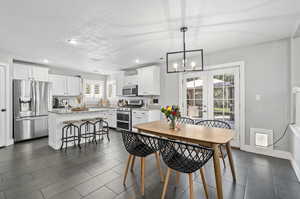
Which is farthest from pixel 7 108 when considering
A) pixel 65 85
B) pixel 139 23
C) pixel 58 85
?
pixel 139 23

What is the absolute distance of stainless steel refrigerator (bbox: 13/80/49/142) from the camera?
3902 millimetres

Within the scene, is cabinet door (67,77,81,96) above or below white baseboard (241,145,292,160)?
above

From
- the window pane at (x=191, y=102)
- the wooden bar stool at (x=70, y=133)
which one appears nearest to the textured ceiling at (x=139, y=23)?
the window pane at (x=191, y=102)

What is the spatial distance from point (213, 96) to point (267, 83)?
1170 mm

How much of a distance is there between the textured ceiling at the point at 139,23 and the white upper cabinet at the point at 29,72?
0.82 metres

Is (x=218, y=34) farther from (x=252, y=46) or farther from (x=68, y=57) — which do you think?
(x=68, y=57)

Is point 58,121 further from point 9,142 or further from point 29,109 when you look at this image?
point 9,142

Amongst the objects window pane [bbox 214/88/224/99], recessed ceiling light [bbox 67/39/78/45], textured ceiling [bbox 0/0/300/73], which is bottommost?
window pane [bbox 214/88/224/99]

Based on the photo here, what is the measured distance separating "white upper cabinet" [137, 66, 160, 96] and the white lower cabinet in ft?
2.18

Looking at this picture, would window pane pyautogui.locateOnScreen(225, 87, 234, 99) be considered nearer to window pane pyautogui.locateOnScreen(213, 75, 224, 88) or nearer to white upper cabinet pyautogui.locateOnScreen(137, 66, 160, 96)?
window pane pyautogui.locateOnScreen(213, 75, 224, 88)

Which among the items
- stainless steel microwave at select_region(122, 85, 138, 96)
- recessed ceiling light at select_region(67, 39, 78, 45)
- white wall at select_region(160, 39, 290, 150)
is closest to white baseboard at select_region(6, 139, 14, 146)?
recessed ceiling light at select_region(67, 39, 78, 45)

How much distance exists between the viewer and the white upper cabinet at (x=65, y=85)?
16.6ft

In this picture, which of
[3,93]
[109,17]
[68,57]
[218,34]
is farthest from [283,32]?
[3,93]

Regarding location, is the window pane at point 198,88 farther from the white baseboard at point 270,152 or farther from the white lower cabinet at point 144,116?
the white baseboard at point 270,152
